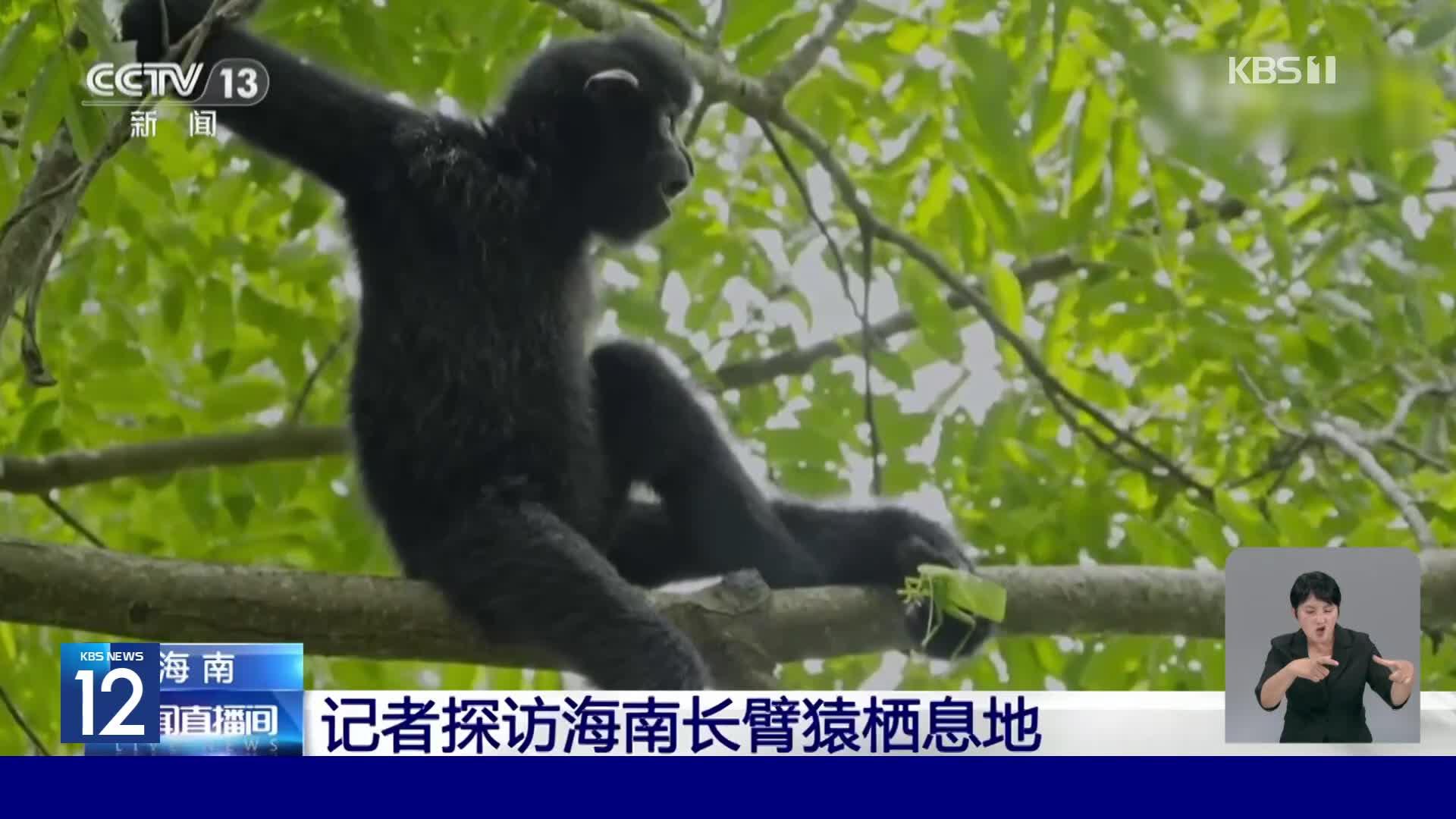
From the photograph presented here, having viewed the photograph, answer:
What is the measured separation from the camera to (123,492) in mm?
2072

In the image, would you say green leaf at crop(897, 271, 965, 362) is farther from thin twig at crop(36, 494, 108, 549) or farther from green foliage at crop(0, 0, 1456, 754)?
thin twig at crop(36, 494, 108, 549)

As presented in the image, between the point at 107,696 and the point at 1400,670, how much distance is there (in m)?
1.75

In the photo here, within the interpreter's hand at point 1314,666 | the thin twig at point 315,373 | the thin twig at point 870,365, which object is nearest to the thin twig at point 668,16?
the thin twig at point 870,365

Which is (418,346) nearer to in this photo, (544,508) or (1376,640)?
(544,508)

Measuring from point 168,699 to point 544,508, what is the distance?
21.9 inches

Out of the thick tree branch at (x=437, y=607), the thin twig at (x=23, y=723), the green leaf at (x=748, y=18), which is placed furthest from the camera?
the green leaf at (x=748, y=18)

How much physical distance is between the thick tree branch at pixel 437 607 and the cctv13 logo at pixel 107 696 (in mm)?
84

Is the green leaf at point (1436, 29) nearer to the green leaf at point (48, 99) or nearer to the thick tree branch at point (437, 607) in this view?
the thick tree branch at point (437, 607)

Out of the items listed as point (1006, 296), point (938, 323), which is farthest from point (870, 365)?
point (1006, 296)

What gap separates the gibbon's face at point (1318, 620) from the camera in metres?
1.74

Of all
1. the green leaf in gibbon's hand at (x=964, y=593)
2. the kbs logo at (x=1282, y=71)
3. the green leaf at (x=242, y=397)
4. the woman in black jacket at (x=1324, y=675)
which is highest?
the kbs logo at (x=1282, y=71)

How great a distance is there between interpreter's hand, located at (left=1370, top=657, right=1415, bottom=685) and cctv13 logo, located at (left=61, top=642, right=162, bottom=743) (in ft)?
5.42

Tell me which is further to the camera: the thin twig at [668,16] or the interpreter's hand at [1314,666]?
the thin twig at [668,16]

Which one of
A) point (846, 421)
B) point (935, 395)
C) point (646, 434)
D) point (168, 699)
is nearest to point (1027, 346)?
point (935, 395)
